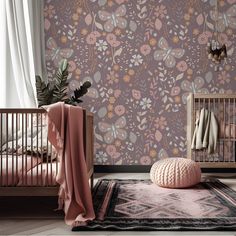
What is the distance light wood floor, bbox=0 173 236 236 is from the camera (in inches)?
76.5

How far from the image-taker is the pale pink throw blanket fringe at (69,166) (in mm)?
2178

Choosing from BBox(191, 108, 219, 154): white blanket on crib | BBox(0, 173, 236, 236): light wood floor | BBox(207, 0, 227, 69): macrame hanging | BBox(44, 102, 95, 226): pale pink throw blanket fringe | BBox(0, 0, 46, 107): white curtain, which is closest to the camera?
BBox(0, 173, 236, 236): light wood floor

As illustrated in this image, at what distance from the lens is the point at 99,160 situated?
4359 mm

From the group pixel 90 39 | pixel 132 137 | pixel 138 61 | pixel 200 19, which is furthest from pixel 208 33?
pixel 132 137

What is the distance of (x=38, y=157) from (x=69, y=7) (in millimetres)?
2528

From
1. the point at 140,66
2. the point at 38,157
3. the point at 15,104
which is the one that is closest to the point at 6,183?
the point at 38,157

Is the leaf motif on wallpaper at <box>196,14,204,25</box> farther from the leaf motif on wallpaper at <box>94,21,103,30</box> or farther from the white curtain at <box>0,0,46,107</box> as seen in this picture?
the white curtain at <box>0,0,46,107</box>

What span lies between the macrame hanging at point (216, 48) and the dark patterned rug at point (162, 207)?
153 cm

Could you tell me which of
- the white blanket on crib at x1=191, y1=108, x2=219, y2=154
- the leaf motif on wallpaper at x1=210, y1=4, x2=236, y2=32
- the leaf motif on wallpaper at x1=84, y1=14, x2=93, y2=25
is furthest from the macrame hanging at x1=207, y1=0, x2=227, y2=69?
the leaf motif on wallpaper at x1=84, y1=14, x2=93, y2=25

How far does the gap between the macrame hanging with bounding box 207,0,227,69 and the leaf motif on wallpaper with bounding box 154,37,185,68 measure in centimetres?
32

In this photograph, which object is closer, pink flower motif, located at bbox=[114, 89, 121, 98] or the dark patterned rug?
the dark patterned rug

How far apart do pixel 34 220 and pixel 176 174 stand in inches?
53.2

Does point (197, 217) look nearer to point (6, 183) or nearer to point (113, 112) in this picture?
point (6, 183)

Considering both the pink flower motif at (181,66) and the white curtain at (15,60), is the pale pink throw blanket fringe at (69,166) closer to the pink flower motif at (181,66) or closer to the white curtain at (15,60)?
the white curtain at (15,60)
